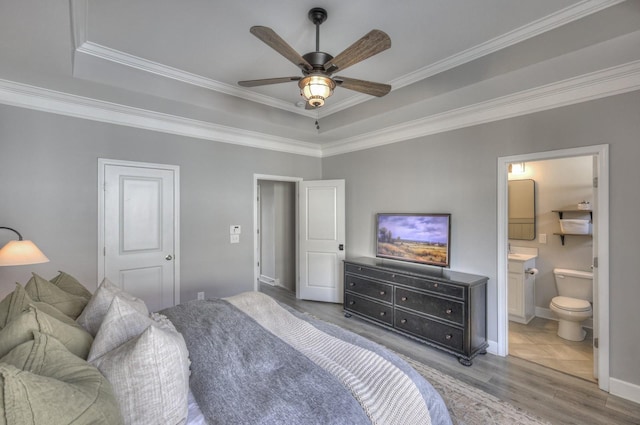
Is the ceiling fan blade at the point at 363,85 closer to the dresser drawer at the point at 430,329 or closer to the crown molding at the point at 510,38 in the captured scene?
the crown molding at the point at 510,38

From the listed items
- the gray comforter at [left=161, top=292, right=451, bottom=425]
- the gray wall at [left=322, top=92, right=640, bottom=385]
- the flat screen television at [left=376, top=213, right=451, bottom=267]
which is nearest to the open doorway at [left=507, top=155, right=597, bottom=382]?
the gray wall at [left=322, top=92, right=640, bottom=385]

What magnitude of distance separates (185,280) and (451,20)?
3.91m

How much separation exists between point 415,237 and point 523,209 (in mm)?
1927

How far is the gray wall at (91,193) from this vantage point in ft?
9.00

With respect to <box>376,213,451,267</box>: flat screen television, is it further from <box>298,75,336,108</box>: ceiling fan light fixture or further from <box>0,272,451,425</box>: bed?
<box>298,75,336,108</box>: ceiling fan light fixture

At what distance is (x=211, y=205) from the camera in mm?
3934

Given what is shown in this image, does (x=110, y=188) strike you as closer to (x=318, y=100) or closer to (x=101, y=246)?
(x=101, y=246)

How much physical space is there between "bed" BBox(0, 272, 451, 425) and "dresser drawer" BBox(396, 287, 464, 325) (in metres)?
1.67

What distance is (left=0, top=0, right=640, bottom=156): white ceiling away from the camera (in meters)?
1.99

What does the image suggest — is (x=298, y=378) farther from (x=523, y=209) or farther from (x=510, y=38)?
(x=523, y=209)

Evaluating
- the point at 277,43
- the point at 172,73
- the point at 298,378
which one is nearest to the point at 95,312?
the point at 298,378

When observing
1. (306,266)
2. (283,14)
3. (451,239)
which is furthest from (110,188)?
(451,239)

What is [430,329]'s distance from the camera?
10.4 feet

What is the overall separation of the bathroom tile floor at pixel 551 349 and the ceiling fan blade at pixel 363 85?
10.1 feet
